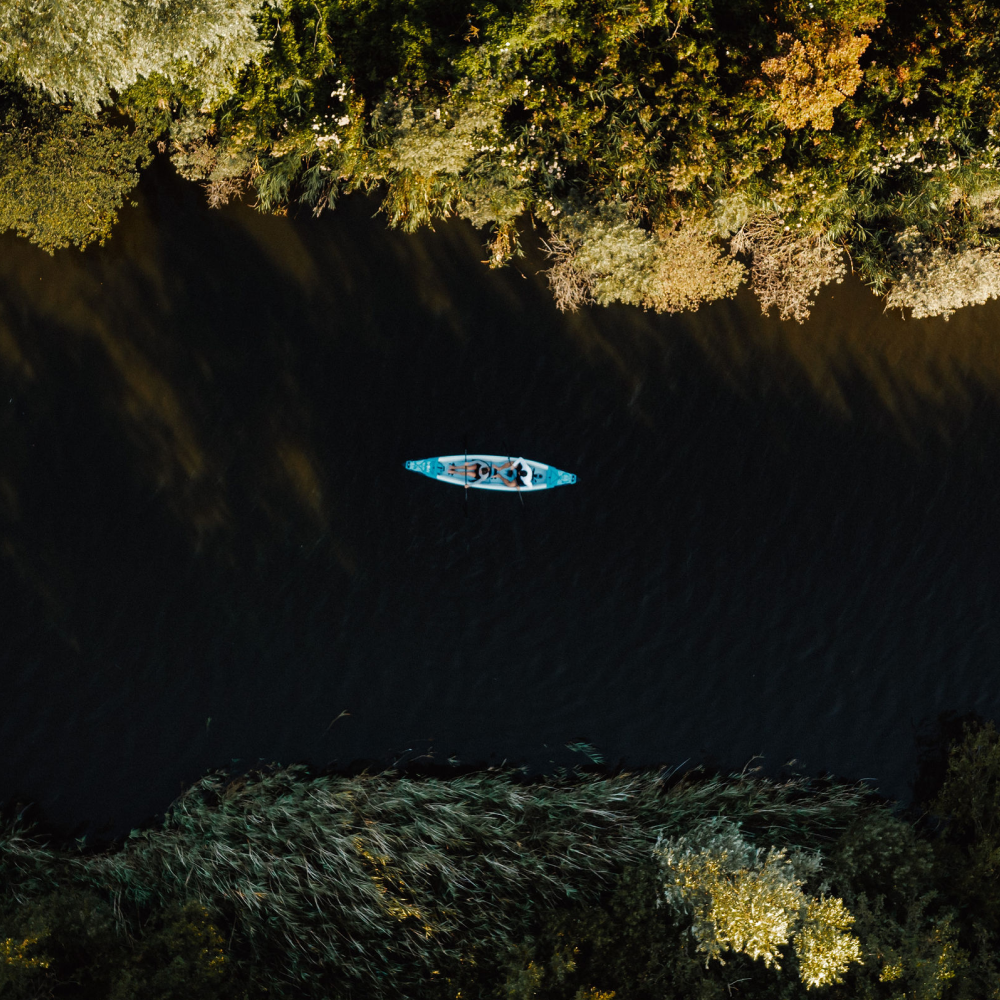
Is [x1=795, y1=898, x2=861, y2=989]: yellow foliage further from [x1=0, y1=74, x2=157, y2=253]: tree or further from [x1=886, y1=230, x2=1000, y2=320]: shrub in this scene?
[x1=0, y1=74, x2=157, y2=253]: tree

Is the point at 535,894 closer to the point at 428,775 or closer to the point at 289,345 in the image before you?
the point at 428,775

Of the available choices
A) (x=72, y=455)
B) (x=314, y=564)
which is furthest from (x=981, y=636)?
(x=72, y=455)

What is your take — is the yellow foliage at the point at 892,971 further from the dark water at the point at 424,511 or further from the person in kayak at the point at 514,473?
the person in kayak at the point at 514,473

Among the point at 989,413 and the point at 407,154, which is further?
the point at 989,413

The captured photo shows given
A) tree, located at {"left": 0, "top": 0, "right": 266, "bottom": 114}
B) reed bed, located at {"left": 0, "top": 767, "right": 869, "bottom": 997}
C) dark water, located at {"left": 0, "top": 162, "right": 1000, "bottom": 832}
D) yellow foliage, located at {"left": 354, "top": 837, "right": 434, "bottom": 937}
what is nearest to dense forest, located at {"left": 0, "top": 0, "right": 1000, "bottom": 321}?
tree, located at {"left": 0, "top": 0, "right": 266, "bottom": 114}

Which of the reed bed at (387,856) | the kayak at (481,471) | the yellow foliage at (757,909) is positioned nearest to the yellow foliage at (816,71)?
the kayak at (481,471)

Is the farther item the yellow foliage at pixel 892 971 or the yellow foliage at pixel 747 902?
the yellow foliage at pixel 892 971
